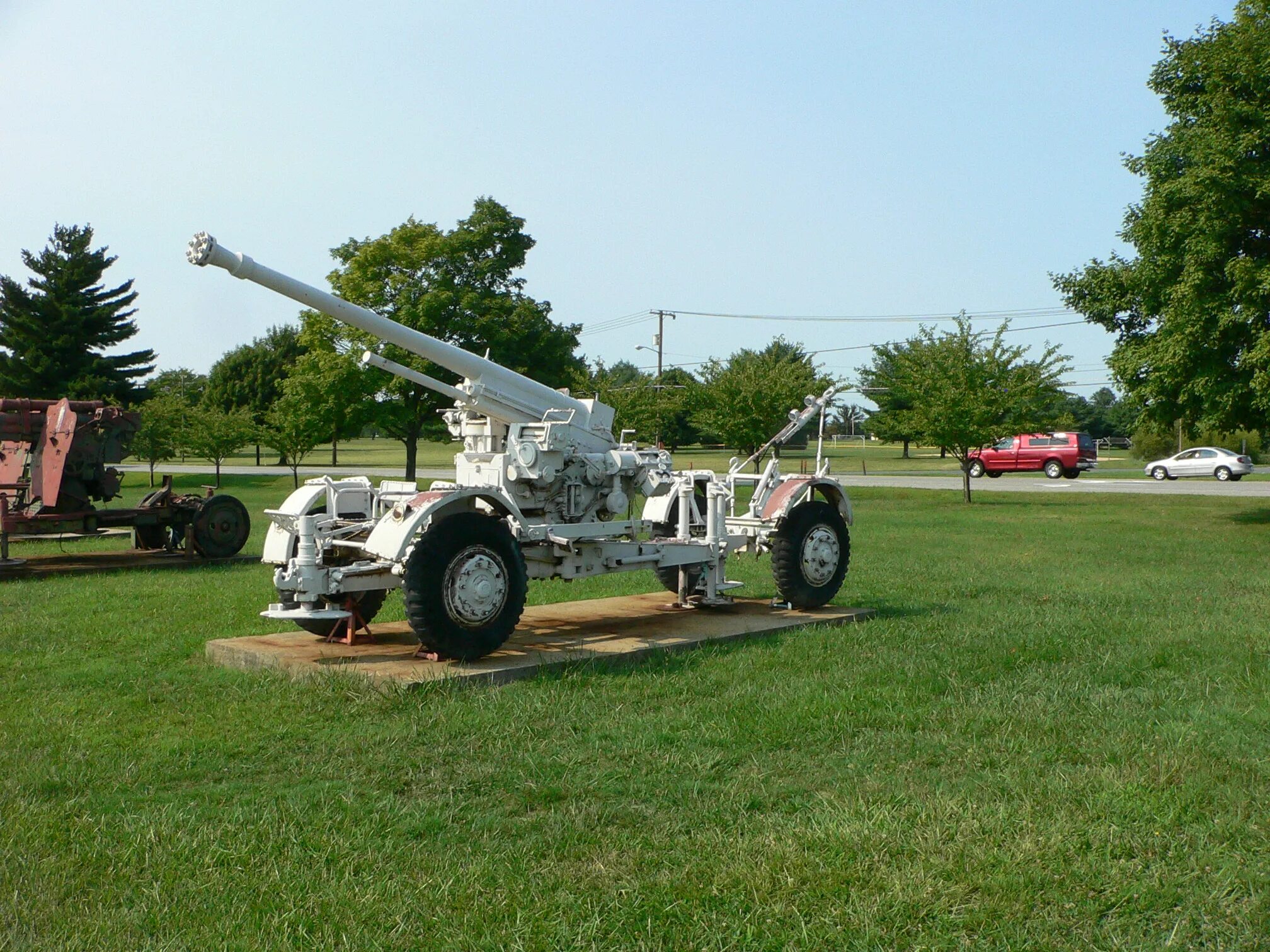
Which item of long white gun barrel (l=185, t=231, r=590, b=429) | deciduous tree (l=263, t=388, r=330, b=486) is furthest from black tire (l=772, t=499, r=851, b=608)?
deciduous tree (l=263, t=388, r=330, b=486)

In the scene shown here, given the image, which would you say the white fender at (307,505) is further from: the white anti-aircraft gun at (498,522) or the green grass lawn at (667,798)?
the green grass lawn at (667,798)

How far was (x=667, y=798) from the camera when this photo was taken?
5.33m

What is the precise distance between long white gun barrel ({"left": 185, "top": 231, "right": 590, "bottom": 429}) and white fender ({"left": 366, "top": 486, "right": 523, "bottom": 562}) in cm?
76

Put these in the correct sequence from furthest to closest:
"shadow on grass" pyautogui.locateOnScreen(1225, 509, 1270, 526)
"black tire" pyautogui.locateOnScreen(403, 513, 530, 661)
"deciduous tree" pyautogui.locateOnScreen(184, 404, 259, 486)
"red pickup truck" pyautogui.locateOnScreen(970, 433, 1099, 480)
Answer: "red pickup truck" pyautogui.locateOnScreen(970, 433, 1099, 480) < "deciduous tree" pyautogui.locateOnScreen(184, 404, 259, 486) < "shadow on grass" pyautogui.locateOnScreen(1225, 509, 1270, 526) < "black tire" pyautogui.locateOnScreen(403, 513, 530, 661)

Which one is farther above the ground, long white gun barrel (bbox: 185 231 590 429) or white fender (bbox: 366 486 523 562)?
long white gun barrel (bbox: 185 231 590 429)

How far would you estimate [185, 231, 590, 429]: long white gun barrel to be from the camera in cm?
773

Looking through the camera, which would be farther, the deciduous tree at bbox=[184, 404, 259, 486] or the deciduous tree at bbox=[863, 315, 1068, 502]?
the deciduous tree at bbox=[184, 404, 259, 486]

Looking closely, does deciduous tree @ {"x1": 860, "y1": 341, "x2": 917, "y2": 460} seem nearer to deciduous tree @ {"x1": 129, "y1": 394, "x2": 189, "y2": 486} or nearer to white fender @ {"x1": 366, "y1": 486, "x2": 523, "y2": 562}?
deciduous tree @ {"x1": 129, "y1": 394, "x2": 189, "y2": 486}

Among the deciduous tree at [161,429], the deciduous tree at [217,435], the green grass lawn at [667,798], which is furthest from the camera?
the deciduous tree at [161,429]

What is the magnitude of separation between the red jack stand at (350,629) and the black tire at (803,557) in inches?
132

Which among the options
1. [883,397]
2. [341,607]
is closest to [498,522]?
[341,607]

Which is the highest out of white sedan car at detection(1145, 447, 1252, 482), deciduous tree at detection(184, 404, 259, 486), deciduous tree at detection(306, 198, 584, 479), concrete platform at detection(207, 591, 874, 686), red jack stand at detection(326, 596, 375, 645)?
deciduous tree at detection(306, 198, 584, 479)

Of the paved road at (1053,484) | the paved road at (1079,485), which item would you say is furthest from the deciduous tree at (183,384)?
the paved road at (1079,485)

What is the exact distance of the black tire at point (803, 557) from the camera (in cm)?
1042
